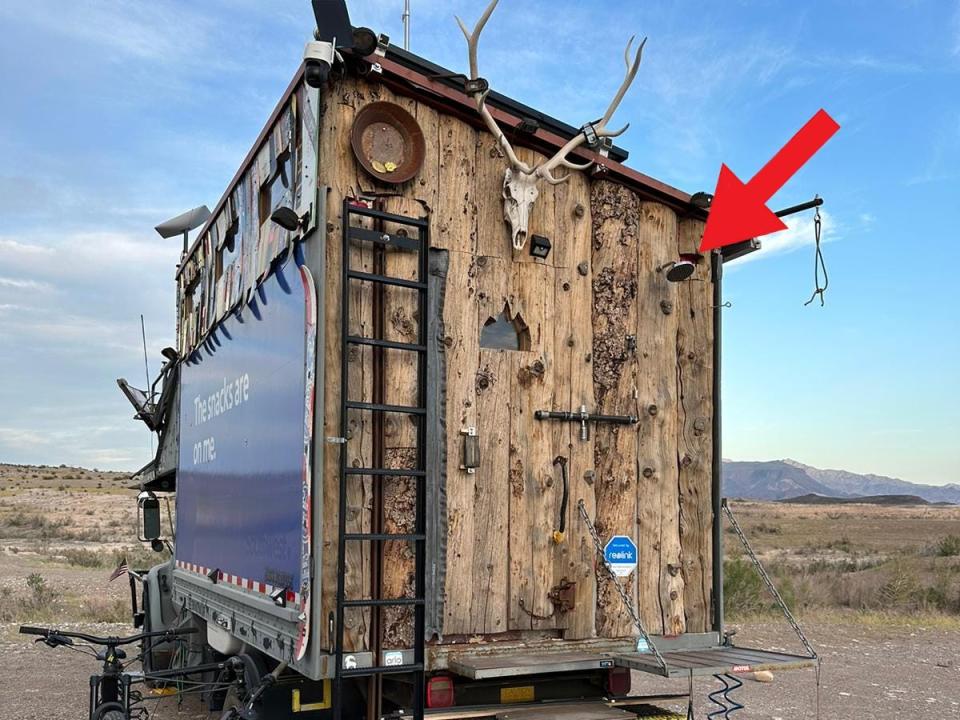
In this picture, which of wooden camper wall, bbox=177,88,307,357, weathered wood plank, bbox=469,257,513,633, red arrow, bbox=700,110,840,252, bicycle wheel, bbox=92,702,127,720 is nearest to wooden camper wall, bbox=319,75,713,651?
weathered wood plank, bbox=469,257,513,633

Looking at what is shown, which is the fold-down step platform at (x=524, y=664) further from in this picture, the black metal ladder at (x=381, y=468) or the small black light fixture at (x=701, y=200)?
the small black light fixture at (x=701, y=200)

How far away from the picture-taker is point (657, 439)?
572 centimetres

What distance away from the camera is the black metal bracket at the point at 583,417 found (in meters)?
5.38

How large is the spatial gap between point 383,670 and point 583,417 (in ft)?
5.52

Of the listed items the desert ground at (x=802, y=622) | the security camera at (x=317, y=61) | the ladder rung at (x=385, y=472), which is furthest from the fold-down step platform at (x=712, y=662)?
the desert ground at (x=802, y=622)

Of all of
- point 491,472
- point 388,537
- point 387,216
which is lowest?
point 388,537

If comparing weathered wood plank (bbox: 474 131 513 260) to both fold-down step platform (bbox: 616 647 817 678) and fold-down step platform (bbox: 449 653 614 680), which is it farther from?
fold-down step platform (bbox: 616 647 817 678)

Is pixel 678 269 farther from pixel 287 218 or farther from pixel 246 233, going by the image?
pixel 246 233

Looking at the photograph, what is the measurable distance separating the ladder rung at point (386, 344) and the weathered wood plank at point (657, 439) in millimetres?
1416

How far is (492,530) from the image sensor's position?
5.19 m

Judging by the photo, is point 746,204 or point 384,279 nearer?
point 384,279

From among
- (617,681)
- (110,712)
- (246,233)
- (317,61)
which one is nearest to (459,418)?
(617,681)

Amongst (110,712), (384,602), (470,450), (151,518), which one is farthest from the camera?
(151,518)

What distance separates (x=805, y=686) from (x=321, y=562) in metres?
7.16
